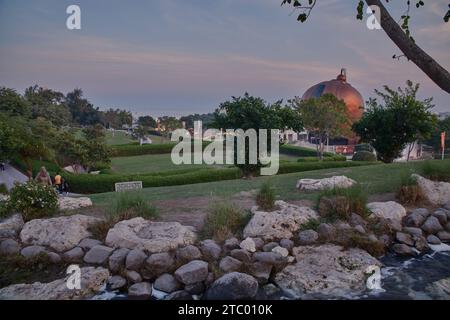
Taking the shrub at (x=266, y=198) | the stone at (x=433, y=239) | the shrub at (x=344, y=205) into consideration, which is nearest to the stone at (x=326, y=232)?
the shrub at (x=344, y=205)

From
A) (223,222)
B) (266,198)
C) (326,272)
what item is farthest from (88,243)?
(326,272)

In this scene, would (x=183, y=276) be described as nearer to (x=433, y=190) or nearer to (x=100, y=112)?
(x=433, y=190)

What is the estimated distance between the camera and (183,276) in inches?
203

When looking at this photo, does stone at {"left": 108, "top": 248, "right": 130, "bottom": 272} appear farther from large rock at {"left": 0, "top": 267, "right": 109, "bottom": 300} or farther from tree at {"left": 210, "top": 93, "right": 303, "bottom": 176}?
tree at {"left": 210, "top": 93, "right": 303, "bottom": 176}

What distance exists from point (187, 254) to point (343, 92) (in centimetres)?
5216

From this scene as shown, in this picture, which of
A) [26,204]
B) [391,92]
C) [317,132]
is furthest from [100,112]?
[26,204]

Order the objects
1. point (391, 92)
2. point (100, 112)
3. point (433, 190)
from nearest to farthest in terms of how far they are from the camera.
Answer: point (433, 190)
point (391, 92)
point (100, 112)

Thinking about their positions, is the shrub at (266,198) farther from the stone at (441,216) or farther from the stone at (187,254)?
the stone at (441,216)

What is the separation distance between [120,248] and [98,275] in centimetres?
61

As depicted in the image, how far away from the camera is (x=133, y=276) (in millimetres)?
5270

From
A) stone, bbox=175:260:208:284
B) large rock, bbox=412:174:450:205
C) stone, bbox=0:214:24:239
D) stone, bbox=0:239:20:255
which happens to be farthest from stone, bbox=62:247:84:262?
large rock, bbox=412:174:450:205

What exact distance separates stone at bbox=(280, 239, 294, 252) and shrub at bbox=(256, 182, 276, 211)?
133cm

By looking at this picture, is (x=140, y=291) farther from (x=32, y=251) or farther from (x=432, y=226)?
(x=432, y=226)
